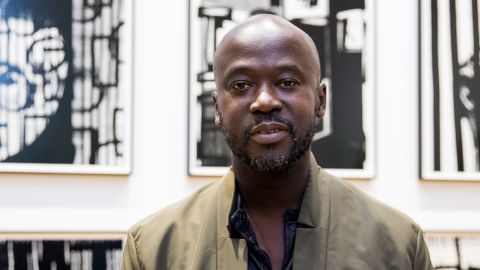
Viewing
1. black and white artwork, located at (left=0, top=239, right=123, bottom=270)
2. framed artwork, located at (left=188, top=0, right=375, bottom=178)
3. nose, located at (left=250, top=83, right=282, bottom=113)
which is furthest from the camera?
framed artwork, located at (left=188, top=0, right=375, bottom=178)

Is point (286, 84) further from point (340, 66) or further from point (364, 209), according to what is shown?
point (340, 66)

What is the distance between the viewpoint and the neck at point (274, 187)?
104 centimetres

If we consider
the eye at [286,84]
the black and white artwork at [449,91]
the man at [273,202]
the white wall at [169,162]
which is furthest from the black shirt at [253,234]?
the black and white artwork at [449,91]

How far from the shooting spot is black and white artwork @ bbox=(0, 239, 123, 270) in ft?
5.66

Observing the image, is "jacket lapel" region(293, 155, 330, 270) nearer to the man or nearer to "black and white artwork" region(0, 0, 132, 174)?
the man

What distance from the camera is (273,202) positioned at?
1049mm

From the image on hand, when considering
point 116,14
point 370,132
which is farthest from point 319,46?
point 116,14

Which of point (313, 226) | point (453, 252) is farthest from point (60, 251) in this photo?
point (453, 252)

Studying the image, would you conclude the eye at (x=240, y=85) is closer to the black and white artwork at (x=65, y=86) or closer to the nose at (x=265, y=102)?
the nose at (x=265, y=102)

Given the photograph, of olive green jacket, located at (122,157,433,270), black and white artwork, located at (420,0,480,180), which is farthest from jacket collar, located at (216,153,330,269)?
black and white artwork, located at (420,0,480,180)

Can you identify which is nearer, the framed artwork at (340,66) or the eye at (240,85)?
the eye at (240,85)

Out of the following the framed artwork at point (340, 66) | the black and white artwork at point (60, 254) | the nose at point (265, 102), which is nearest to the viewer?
the nose at point (265, 102)

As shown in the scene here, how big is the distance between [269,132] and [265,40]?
161mm

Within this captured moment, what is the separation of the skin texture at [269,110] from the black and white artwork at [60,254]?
2.83 ft
